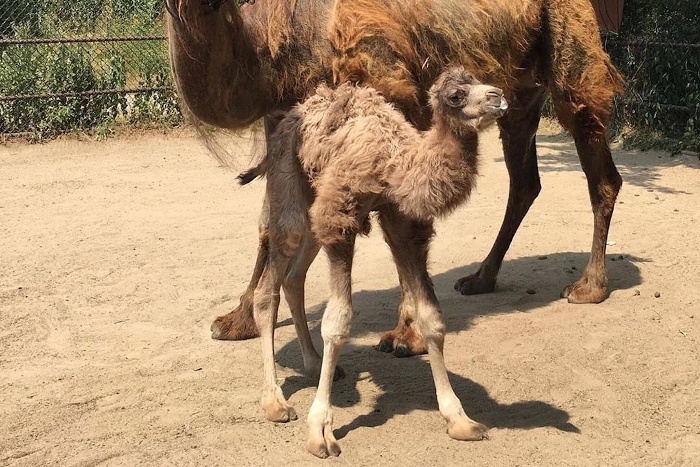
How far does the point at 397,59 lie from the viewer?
4.88 meters

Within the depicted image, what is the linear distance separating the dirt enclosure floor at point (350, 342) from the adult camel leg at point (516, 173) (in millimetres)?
166

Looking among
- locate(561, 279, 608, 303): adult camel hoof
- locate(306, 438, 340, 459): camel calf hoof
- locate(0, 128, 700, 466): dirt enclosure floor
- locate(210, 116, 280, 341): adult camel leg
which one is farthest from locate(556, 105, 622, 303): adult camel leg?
locate(306, 438, 340, 459): camel calf hoof

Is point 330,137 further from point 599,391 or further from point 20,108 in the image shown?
point 20,108

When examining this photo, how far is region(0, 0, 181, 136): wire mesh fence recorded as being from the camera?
12367 mm

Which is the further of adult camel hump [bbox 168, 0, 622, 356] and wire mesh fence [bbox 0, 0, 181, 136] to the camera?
wire mesh fence [bbox 0, 0, 181, 136]

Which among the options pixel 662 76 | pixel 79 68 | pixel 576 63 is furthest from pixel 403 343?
pixel 79 68

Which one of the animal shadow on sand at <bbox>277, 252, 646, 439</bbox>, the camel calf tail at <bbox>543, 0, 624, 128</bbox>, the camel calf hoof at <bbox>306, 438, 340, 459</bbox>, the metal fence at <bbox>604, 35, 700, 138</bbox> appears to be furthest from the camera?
the metal fence at <bbox>604, 35, 700, 138</bbox>

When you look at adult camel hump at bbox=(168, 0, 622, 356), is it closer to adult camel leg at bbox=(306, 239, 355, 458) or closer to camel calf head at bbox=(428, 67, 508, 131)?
camel calf head at bbox=(428, 67, 508, 131)

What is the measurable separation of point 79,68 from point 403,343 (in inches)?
350

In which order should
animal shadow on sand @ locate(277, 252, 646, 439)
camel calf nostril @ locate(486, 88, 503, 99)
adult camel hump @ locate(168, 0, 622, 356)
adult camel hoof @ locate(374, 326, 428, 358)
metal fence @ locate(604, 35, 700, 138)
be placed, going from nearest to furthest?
camel calf nostril @ locate(486, 88, 503, 99) → adult camel hump @ locate(168, 0, 622, 356) → animal shadow on sand @ locate(277, 252, 646, 439) → adult camel hoof @ locate(374, 326, 428, 358) → metal fence @ locate(604, 35, 700, 138)

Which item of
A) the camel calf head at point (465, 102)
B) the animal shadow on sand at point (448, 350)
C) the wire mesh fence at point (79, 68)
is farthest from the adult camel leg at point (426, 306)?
the wire mesh fence at point (79, 68)

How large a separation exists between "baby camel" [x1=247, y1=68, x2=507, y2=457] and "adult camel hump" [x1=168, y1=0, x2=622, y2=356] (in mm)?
295

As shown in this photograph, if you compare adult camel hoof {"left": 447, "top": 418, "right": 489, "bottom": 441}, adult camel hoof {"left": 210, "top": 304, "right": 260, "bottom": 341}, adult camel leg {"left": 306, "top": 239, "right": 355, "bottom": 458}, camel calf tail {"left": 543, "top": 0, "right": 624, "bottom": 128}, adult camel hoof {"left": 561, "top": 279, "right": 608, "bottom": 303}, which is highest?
camel calf tail {"left": 543, "top": 0, "right": 624, "bottom": 128}

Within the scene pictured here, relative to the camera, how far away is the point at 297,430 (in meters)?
4.55
